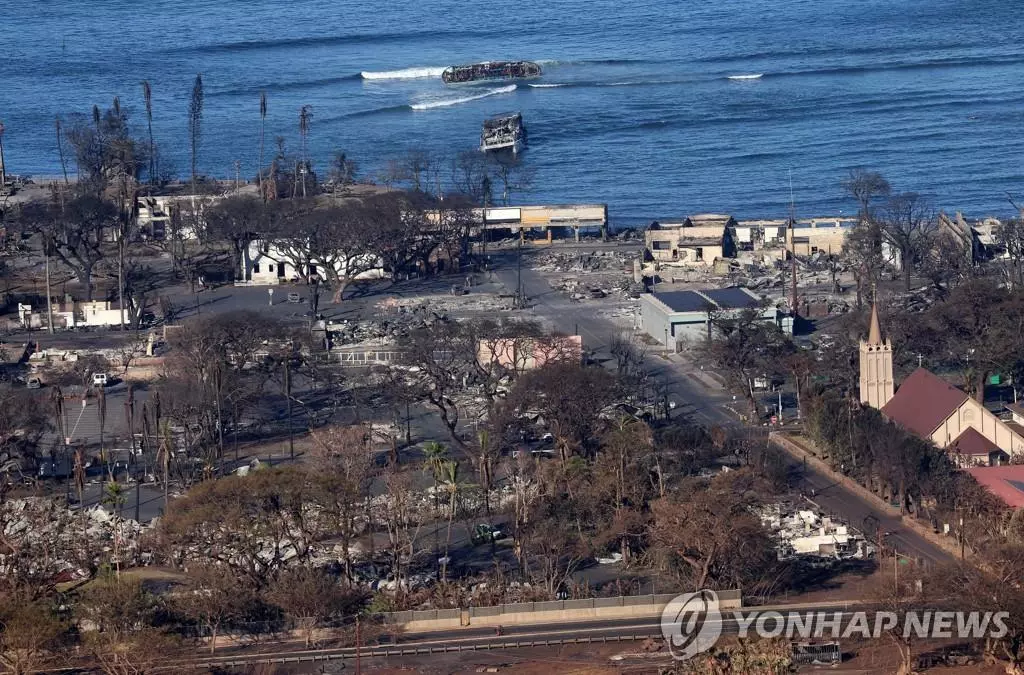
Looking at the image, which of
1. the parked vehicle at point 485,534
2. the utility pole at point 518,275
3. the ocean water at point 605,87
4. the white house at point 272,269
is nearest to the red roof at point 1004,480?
the parked vehicle at point 485,534

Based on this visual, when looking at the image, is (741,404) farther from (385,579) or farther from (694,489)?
(385,579)

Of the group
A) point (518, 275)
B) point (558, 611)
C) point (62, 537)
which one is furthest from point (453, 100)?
point (558, 611)

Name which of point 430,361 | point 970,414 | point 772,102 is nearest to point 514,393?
point 430,361

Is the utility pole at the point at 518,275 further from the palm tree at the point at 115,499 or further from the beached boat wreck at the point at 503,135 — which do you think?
the beached boat wreck at the point at 503,135

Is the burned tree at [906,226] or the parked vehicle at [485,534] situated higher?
the burned tree at [906,226]

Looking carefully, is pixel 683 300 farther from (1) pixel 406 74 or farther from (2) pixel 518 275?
(1) pixel 406 74

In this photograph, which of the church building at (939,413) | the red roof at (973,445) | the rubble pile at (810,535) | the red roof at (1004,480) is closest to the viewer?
the rubble pile at (810,535)
